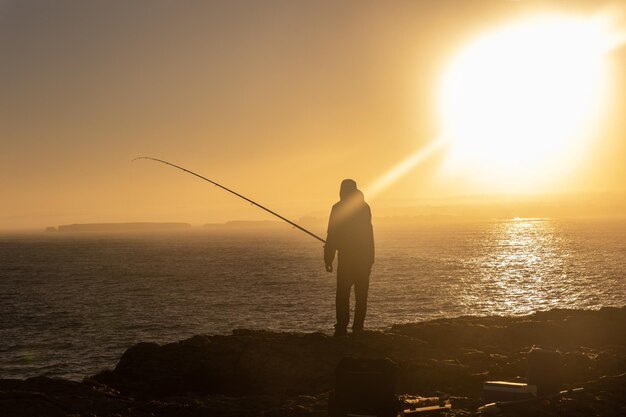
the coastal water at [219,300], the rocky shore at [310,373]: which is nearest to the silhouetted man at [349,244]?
the rocky shore at [310,373]

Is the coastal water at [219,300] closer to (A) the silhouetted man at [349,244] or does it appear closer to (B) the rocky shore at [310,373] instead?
(B) the rocky shore at [310,373]

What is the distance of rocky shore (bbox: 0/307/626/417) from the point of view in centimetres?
851

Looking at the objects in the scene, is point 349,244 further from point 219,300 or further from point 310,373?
point 219,300

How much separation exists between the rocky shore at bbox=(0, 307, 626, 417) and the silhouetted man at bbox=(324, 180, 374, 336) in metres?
0.79

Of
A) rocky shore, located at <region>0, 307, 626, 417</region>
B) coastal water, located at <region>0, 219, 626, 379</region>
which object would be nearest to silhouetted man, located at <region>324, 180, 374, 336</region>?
rocky shore, located at <region>0, 307, 626, 417</region>

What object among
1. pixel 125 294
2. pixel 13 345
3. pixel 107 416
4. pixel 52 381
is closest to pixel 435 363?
pixel 107 416

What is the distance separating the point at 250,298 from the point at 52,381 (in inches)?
1568

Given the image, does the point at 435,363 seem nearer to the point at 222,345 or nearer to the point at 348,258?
the point at 348,258

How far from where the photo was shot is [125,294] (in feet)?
181

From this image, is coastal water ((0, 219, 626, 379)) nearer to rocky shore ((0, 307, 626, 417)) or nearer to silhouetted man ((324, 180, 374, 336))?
rocky shore ((0, 307, 626, 417))

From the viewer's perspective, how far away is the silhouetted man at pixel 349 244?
12461 mm

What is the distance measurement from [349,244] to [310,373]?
285 centimetres

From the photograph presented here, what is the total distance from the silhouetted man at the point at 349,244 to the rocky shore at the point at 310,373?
0.79 meters

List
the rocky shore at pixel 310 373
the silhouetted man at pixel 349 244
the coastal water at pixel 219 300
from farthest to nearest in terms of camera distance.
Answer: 1. the coastal water at pixel 219 300
2. the silhouetted man at pixel 349 244
3. the rocky shore at pixel 310 373
